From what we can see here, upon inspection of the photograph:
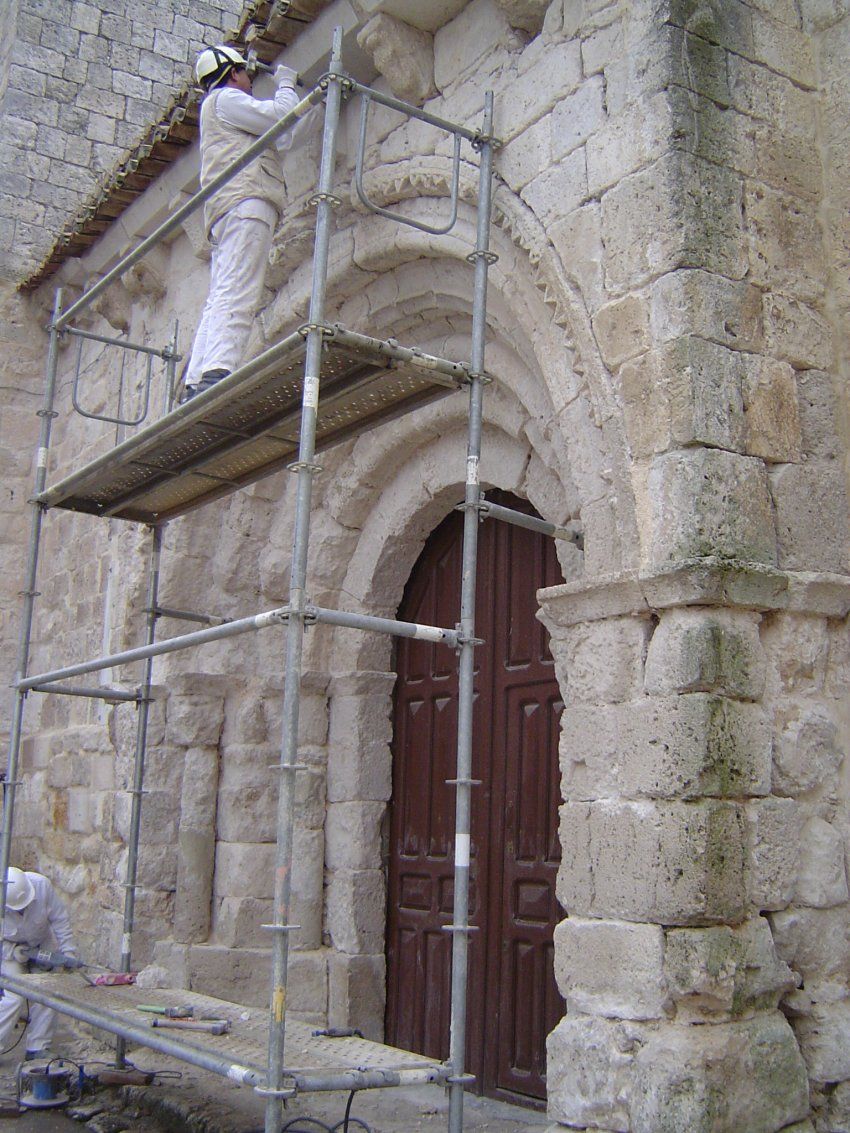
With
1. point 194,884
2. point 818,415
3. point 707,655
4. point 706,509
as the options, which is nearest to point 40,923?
point 194,884

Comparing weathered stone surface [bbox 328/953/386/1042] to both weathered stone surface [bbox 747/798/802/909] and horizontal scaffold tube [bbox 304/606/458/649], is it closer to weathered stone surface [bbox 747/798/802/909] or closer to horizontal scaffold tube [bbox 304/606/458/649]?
horizontal scaffold tube [bbox 304/606/458/649]

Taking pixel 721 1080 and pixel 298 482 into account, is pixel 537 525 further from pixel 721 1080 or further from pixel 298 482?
pixel 721 1080

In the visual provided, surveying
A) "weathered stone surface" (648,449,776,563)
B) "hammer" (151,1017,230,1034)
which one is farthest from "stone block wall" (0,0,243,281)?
"weathered stone surface" (648,449,776,563)

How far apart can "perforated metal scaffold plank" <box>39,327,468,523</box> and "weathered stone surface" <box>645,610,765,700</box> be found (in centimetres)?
98

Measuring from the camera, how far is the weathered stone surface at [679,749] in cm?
303

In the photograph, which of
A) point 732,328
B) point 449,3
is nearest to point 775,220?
point 732,328

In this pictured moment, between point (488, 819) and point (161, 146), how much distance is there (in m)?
3.32

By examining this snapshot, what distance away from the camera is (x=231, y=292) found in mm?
4508

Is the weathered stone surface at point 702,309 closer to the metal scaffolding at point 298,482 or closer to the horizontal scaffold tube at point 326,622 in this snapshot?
the metal scaffolding at point 298,482

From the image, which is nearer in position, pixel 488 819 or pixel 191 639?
pixel 191 639

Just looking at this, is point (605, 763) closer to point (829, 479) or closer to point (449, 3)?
point (829, 479)

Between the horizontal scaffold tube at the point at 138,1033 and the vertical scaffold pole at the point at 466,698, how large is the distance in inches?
20.2

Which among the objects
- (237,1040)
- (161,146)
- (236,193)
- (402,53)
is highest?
(161,146)

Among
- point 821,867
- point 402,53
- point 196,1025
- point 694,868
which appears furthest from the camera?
point 402,53
